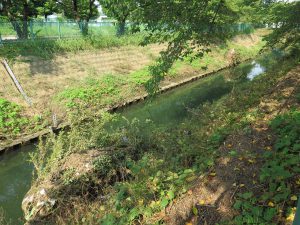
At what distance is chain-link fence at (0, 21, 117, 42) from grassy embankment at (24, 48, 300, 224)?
11458mm

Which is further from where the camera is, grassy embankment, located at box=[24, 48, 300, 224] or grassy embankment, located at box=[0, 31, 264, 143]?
grassy embankment, located at box=[0, 31, 264, 143]

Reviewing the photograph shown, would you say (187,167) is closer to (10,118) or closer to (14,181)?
(14,181)

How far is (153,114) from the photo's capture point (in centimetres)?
1666

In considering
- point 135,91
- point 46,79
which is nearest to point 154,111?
point 135,91

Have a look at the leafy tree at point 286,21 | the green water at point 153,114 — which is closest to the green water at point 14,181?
the green water at point 153,114

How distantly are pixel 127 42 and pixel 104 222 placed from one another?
72.8 ft

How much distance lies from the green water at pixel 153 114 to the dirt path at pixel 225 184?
4.09 m

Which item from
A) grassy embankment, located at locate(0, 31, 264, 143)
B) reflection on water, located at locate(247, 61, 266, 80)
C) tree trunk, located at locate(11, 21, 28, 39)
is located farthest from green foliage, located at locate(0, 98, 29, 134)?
reflection on water, located at locate(247, 61, 266, 80)

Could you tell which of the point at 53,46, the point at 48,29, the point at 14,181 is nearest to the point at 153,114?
the point at 14,181

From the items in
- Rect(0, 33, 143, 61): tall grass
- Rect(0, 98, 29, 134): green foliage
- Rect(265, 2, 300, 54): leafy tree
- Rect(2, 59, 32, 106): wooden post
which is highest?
Rect(265, 2, 300, 54): leafy tree

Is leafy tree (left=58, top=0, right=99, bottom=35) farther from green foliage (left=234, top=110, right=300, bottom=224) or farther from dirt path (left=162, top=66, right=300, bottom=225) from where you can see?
green foliage (left=234, top=110, right=300, bottom=224)

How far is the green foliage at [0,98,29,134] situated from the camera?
13.1 metres

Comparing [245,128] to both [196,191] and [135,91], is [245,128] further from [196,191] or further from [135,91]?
[135,91]

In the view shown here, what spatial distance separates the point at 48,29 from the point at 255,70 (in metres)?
18.1
